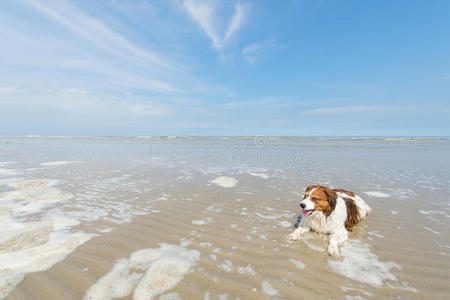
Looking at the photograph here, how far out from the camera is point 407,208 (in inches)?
219

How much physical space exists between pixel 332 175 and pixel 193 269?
930 cm

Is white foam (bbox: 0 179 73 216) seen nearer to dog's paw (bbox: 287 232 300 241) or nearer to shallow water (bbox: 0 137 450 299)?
shallow water (bbox: 0 137 450 299)

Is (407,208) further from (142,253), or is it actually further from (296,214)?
(142,253)

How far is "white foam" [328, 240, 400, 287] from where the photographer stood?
279 centimetres

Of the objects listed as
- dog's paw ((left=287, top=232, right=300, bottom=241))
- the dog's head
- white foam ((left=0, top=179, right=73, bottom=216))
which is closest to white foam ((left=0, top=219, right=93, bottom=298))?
white foam ((left=0, top=179, right=73, bottom=216))

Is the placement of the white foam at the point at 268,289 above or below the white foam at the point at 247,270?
below

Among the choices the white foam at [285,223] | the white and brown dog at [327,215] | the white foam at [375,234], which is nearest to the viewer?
the white and brown dog at [327,215]

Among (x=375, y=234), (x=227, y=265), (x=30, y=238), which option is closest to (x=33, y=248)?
(x=30, y=238)

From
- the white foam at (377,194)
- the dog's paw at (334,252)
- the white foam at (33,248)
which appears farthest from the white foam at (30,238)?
the white foam at (377,194)

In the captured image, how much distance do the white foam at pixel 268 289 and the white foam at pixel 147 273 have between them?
3.57 ft

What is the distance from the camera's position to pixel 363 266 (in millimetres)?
3039

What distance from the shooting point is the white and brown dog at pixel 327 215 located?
11.7 feet

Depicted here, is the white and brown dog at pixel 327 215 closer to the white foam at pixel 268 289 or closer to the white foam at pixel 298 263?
the white foam at pixel 298 263

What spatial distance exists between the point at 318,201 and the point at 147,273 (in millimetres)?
3037
